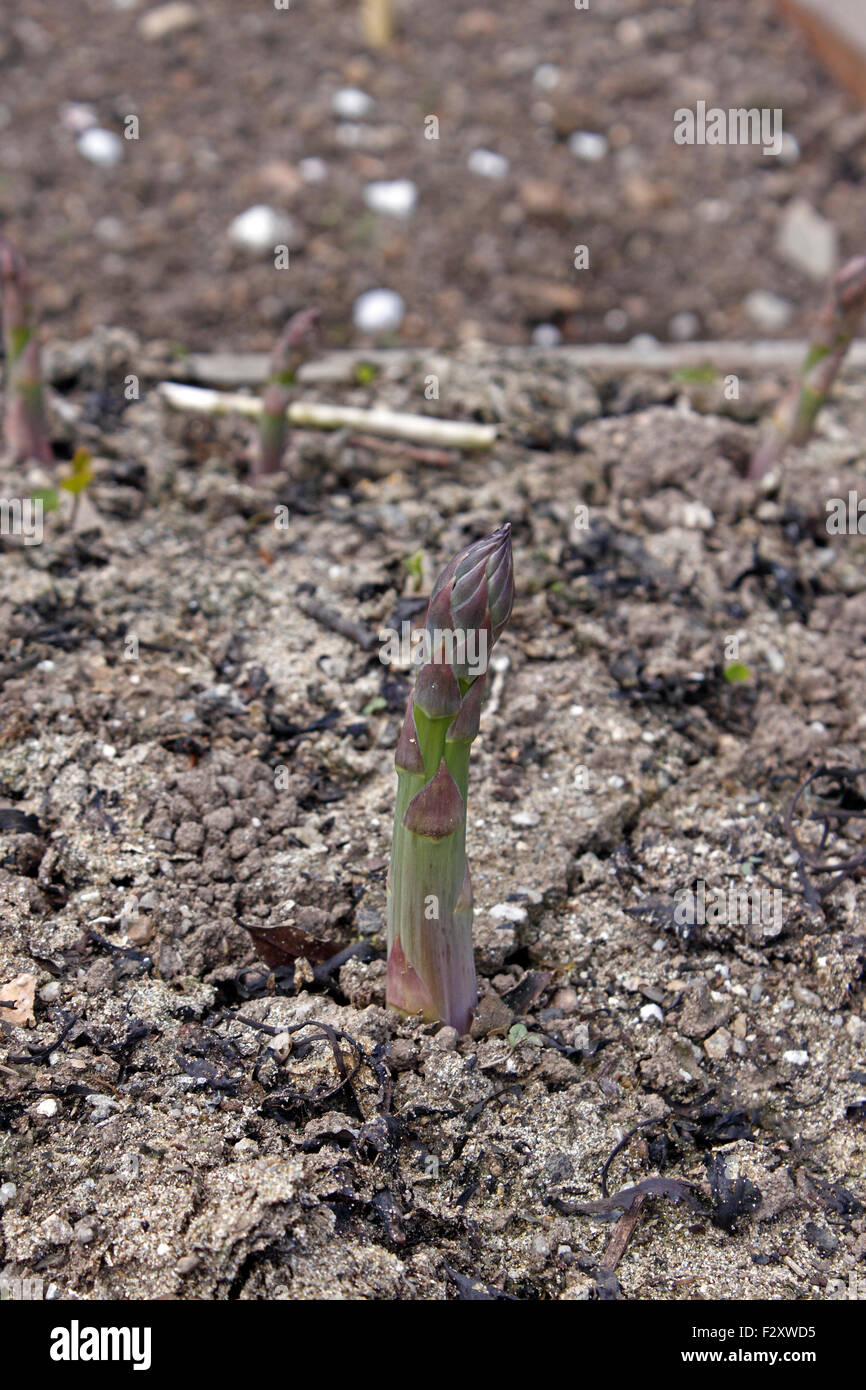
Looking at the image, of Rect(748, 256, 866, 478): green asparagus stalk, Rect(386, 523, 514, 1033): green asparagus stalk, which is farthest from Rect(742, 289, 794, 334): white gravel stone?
Rect(386, 523, 514, 1033): green asparagus stalk

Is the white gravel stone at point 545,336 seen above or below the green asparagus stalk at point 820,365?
above

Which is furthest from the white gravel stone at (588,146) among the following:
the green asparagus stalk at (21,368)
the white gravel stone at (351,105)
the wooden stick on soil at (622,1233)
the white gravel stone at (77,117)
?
the wooden stick on soil at (622,1233)

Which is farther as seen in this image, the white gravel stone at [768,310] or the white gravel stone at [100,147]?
the white gravel stone at [100,147]

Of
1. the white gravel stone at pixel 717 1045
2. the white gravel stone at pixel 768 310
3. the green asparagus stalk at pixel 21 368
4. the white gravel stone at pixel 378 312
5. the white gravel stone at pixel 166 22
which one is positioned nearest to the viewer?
the white gravel stone at pixel 717 1045

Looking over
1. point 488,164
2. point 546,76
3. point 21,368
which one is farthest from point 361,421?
point 546,76

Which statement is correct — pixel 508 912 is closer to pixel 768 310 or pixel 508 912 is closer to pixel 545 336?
pixel 545 336

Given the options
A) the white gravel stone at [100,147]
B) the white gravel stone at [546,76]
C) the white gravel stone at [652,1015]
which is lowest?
the white gravel stone at [652,1015]

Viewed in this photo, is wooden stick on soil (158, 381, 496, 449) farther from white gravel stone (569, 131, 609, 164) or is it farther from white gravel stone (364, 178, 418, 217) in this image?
white gravel stone (569, 131, 609, 164)

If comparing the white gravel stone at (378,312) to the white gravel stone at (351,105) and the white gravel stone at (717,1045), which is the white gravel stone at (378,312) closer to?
the white gravel stone at (351,105)
